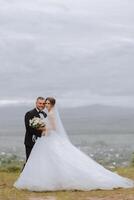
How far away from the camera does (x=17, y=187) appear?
17109mm

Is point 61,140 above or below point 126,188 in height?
above

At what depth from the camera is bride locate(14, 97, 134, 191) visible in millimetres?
16688

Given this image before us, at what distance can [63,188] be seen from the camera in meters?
16.6

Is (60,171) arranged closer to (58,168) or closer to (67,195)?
(58,168)

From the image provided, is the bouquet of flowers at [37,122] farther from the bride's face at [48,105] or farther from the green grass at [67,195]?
the green grass at [67,195]

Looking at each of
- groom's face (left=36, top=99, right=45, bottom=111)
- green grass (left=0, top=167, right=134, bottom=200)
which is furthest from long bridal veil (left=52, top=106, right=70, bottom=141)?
green grass (left=0, top=167, right=134, bottom=200)

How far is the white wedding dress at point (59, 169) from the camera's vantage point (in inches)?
657

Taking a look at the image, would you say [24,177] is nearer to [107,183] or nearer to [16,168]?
[107,183]

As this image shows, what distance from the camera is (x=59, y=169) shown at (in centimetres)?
1686

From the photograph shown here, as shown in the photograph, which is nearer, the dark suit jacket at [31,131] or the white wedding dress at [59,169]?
the white wedding dress at [59,169]

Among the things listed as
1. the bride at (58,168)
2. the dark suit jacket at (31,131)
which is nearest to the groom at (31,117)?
the dark suit jacket at (31,131)

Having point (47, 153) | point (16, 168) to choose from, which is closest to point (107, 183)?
point (47, 153)

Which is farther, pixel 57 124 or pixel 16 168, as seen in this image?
pixel 16 168

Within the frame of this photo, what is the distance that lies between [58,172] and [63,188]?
0.41 meters
